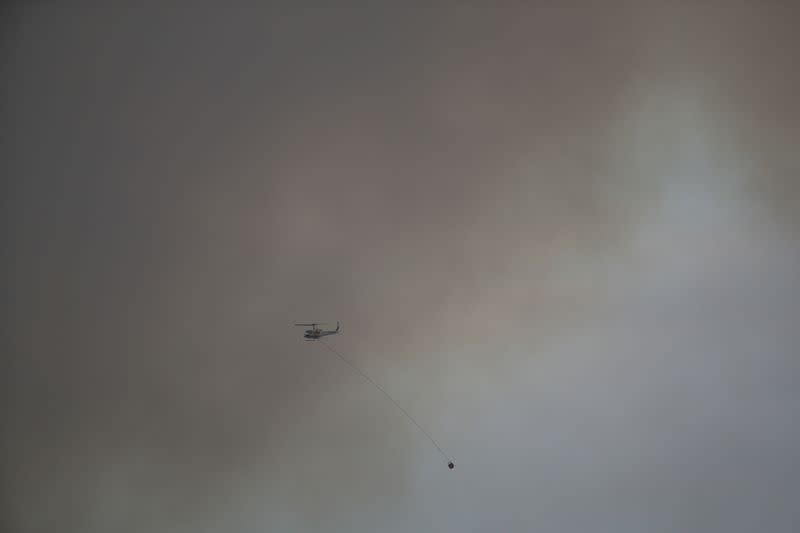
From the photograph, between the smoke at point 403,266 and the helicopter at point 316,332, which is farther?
the smoke at point 403,266

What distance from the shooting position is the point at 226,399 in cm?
288

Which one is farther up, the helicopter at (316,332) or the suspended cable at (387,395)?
the helicopter at (316,332)

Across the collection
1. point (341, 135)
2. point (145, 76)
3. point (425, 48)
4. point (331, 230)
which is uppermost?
point (425, 48)

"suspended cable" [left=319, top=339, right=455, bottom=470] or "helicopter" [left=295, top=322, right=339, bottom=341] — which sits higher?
"helicopter" [left=295, top=322, right=339, bottom=341]

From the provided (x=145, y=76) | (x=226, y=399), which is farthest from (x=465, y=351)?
(x=145, y=76)

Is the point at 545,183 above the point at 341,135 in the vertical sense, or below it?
Result: below

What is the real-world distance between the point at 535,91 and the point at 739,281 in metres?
1.59

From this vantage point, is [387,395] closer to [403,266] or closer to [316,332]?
[316,332]

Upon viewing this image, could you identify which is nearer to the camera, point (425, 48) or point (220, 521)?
point (220, 521)

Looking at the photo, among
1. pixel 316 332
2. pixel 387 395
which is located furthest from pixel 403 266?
pixel 387 395

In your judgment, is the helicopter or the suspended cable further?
the suspended cable

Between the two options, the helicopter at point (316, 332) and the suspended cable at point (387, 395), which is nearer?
the helicopter at point (316, 332)

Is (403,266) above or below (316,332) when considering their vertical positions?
above

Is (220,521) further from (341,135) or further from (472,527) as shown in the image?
(341,135)
